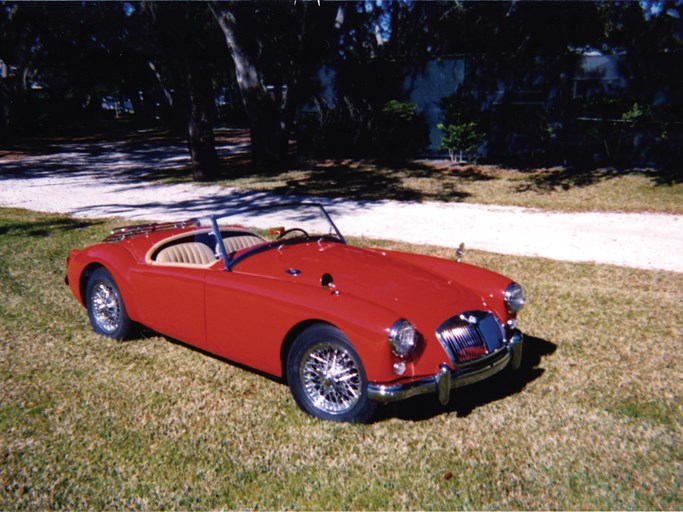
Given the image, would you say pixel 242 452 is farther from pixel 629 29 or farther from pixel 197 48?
pixel 197 48

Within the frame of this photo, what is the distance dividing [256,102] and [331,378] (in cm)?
1410

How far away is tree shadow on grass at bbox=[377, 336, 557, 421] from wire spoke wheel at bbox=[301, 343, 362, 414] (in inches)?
12.8

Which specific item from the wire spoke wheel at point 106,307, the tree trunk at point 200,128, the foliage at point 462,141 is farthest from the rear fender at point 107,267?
the foliage at point 462,141

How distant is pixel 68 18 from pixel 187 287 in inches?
1031

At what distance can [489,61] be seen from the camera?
16672 mm

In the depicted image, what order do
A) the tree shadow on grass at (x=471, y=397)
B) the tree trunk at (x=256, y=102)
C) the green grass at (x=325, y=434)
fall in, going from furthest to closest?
1. the tree trunk at (x=256, y=102)
2. the tree shadow on grass at (x=471, y=397)
3. the green grass at (x=325, y=434)

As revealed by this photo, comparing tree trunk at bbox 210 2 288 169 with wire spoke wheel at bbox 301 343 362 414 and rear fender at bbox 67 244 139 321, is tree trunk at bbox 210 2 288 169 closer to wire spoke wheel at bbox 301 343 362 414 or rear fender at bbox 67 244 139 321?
rear fender at bbox 67 244 139 321

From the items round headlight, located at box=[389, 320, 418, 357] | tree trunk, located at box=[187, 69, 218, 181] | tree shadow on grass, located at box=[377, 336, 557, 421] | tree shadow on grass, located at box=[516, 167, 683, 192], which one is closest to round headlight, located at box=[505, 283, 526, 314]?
tree shadow on grass, located at box=[377, 336, 557, 421]

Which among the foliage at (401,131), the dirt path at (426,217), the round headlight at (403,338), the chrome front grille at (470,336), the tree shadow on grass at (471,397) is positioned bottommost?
the tree shadow on grass at (471,397)

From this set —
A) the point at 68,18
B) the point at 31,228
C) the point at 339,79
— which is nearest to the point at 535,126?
the point at 339,79

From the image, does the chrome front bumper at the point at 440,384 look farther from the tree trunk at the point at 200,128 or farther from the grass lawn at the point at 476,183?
the tree trunk at the point at 200,128

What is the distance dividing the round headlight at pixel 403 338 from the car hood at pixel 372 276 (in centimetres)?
22

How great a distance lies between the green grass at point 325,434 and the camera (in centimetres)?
319

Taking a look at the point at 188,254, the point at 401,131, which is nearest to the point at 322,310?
the point at 188,254
